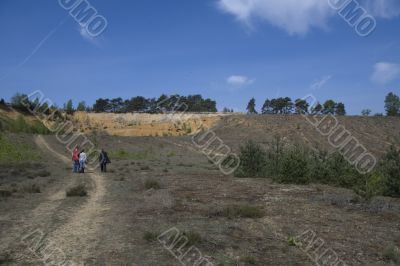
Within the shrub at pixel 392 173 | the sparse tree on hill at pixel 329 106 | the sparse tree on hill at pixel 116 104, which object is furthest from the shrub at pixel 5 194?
the sparse tree on hill at pixel 116 104

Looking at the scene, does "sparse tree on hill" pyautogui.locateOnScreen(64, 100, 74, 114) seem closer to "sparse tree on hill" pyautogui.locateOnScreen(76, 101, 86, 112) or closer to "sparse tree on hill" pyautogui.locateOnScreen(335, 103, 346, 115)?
"sparse tree on hill" pyautogui.locateOnScreen(76, 101, 86, 112)

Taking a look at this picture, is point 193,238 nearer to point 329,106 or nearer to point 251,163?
point 251,163

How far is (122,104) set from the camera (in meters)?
150

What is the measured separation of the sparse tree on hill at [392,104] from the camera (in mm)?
101225

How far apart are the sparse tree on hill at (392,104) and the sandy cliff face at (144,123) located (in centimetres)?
3663

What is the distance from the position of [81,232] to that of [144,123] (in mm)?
87053

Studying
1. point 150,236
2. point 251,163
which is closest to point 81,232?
point 150,236

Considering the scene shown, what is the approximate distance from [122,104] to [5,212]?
135887 mm

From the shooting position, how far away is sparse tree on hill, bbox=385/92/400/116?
332ft

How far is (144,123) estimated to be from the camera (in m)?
98.6

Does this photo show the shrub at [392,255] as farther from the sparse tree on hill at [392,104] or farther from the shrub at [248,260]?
the sparse tree on hill at [392,104]

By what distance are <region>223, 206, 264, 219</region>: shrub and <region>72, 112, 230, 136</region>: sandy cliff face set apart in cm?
6863

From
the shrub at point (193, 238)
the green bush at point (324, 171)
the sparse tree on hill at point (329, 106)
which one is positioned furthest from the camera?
the sparse tree on hill at point (329, 106)

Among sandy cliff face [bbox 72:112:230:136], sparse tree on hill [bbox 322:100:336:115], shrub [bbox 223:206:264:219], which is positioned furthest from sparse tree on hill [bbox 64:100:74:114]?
shrub [bbox 223:206:264:219]
